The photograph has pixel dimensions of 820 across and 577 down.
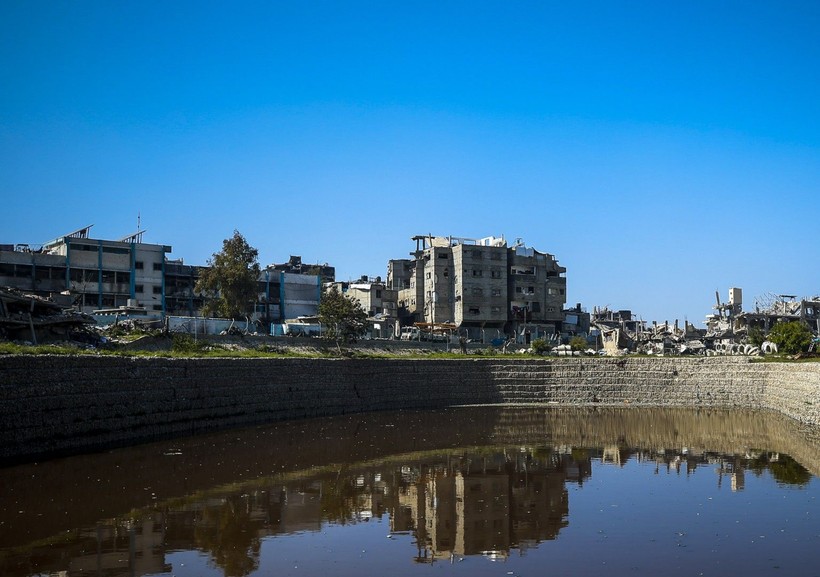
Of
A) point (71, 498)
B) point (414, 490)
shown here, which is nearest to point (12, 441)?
point (71, 498)

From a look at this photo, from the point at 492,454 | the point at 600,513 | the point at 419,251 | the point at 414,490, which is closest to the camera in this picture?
the point at 600,513

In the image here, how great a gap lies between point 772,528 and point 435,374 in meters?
35.0

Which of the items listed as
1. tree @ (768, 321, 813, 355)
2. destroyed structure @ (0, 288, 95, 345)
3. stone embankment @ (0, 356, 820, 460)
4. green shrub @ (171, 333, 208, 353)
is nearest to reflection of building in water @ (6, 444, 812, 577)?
stone embankment @ (0, 356, 820, 460)

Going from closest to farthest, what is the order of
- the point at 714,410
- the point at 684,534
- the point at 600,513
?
the point at 684,534, the point at 600,513, the point at 714,410

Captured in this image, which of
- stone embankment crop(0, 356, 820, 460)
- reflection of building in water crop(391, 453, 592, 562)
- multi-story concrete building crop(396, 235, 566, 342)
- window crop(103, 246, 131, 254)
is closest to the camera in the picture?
reflection of building in water crop(391, 453, 592, 562)

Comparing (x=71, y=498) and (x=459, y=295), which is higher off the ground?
(x=459, y=295)

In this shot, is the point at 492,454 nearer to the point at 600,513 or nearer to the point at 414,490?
the point at 414,490

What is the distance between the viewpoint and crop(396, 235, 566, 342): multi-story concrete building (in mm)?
81875

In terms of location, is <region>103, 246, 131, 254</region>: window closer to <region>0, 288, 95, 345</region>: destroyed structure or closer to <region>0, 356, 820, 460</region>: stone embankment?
<region>0, 288, 95, 345</region>: destroyed structure

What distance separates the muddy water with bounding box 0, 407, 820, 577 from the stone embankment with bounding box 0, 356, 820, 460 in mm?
1465

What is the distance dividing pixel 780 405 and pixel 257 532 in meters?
37.4

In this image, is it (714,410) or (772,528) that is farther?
(714,410)

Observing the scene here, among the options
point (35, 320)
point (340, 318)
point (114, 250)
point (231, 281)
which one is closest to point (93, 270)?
point (114, 250)

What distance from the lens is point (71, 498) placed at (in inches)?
835
